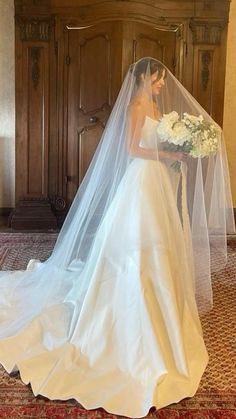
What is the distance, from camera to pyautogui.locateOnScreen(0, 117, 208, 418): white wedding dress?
2180 millimetres

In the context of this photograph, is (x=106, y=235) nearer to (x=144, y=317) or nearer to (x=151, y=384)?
(x=144, y=317)

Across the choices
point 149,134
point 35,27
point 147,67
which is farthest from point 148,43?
point 149,134

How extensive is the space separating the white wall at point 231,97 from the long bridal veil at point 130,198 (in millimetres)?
3053

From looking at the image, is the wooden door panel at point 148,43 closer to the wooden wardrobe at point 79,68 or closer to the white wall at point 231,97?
the wooden wardrobe at point 79,68

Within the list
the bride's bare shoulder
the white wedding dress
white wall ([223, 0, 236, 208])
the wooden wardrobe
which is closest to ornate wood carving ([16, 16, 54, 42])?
the wooden wardrobe

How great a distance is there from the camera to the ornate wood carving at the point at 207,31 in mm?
5203

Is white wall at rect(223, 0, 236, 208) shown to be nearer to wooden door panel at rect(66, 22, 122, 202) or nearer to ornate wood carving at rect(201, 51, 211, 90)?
ornate wood carving at rect(201, 51, 211, 90)

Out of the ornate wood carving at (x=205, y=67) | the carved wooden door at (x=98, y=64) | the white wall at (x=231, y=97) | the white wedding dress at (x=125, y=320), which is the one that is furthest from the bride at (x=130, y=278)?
the white wall at (x=231, y=97)

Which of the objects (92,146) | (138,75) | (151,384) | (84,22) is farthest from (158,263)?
(84,22)

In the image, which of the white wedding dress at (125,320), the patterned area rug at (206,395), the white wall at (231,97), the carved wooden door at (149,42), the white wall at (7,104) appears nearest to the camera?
the patterned area rug at (206,395)

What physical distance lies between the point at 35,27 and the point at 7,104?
1.03m

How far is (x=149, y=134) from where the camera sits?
2.75 metres

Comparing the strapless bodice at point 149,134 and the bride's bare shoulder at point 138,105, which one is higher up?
the bride's bare shoulder at point 138,105

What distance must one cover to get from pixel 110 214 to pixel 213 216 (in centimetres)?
74
